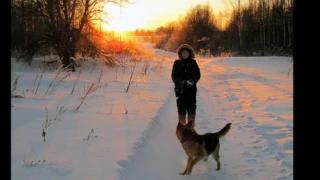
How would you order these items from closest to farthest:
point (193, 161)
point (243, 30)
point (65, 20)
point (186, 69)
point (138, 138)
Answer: point (193, 161), point (138, 138), point (186, 69), point (65, 20), point (243, 30)

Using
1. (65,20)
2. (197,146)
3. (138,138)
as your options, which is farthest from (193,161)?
(65,20)

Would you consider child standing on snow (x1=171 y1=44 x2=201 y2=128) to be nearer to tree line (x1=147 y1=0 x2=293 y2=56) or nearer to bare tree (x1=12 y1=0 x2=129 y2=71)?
bare tree (x1=12 y1=0 x2=129 y2=71)

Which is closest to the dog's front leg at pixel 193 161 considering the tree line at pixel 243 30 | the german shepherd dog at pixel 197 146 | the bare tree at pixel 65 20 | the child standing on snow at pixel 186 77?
the german shepherd dog at pixel 197 146

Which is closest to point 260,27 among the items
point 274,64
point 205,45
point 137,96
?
point 205,45

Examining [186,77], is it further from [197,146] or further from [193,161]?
[193,161]

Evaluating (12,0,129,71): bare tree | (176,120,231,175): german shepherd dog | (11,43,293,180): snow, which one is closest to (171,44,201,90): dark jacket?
(11,43,293,180): snow

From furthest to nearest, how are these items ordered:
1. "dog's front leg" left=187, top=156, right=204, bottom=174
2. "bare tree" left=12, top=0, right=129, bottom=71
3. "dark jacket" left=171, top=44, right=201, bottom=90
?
"bare tree" left=12, top=0, right=129, bottom=71, "dark jacket" left=171, top=44, right=201, bottom=90, "dog's front leg" left=187, top=156, right=204, bottom=174

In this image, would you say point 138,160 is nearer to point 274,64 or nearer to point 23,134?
point 23,134

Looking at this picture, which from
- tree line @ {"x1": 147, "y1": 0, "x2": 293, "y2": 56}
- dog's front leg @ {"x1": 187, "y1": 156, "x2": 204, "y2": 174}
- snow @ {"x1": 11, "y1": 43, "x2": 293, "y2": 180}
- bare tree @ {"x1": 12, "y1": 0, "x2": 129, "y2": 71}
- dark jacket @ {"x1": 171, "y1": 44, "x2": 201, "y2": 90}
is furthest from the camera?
tree line @ {"x1": 147, "y1": 0, "x2": 293, "y2": 56}

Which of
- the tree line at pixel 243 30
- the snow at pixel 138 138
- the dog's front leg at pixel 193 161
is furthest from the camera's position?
the tree line at pixel 243 30

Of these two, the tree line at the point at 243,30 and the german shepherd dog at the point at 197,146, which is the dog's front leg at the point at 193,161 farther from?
the tree line at the point at 243,30

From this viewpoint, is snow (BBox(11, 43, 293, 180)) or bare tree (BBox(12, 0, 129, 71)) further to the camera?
bare tree (BBox(12, 0, 129, 71))
